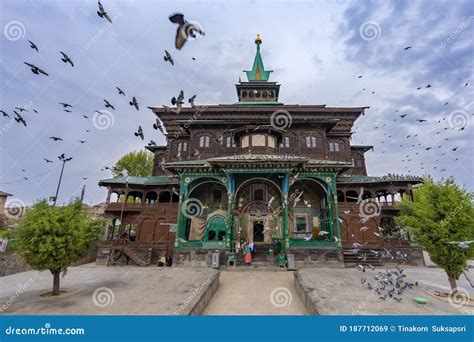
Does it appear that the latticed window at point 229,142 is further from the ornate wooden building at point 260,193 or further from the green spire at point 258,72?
the green spire at point 258,72

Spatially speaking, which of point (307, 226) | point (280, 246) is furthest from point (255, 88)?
point (280, 246)

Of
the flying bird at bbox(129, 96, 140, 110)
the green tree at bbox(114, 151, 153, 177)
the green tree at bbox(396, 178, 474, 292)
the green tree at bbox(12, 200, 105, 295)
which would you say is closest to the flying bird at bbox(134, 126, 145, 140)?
the flying bird at bbox(129, 96, 140, 110)

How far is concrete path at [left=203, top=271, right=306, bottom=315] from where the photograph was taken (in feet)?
26.5

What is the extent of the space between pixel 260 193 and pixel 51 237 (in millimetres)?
15793

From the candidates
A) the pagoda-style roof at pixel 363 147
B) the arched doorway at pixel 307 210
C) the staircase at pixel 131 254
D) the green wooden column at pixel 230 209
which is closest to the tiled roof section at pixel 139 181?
the staircase at pixel 131 254

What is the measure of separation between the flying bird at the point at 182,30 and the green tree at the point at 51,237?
834 cm

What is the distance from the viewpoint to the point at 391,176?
22.2 m

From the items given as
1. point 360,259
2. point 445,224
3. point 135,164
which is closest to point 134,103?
point 445,224

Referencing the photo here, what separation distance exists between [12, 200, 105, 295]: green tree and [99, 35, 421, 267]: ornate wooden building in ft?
29.5

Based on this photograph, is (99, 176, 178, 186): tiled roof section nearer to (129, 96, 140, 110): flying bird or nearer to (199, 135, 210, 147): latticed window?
(199, 135, 210, 147): latticed window

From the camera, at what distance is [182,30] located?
8.27 m

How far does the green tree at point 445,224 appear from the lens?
350 inches

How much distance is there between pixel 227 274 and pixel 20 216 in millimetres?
10918

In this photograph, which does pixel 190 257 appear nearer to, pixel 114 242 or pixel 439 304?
pixel 114 242
